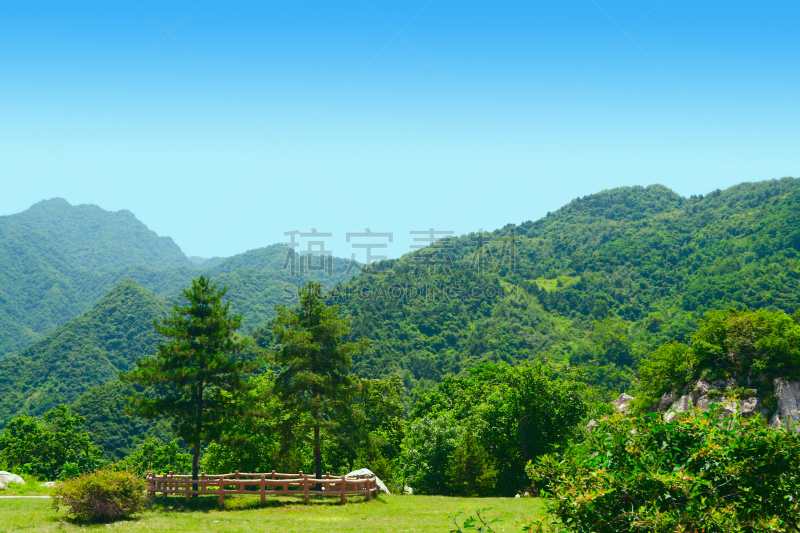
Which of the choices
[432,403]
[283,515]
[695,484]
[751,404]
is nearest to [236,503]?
[283,515]

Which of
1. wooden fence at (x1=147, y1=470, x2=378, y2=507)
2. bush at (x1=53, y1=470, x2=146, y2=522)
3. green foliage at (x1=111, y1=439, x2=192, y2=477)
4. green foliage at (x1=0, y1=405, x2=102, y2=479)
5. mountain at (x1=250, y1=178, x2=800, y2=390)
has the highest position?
mountain at (x1=250, y1=178, x2=800, y2=390)

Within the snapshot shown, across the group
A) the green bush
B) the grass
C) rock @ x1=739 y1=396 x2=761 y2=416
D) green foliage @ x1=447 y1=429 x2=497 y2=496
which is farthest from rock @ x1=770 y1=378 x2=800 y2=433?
the green bush

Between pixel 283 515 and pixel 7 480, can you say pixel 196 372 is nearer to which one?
pixel 283 515

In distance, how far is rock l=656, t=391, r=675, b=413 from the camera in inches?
1665

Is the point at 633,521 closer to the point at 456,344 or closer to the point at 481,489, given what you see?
the point at 481,489

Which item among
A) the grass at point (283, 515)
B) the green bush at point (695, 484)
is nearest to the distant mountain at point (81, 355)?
the grass at point (283, 515)

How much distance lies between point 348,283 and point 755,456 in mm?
158667

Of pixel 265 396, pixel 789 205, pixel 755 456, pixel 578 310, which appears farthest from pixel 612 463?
pixel 789 205

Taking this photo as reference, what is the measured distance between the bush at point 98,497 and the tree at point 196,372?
4441 mm

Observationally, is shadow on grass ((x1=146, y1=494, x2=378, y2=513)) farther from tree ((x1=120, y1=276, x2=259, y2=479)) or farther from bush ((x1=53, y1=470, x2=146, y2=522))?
bush ((x1=53, y1=470, x2=146, y2=522))

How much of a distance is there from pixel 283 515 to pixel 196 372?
23.1ft

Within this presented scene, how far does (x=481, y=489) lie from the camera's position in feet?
102

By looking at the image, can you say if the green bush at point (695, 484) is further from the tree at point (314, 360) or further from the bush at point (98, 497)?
the tree at point (314, 360)

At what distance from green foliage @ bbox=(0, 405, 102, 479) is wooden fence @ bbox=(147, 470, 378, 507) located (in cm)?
3175
